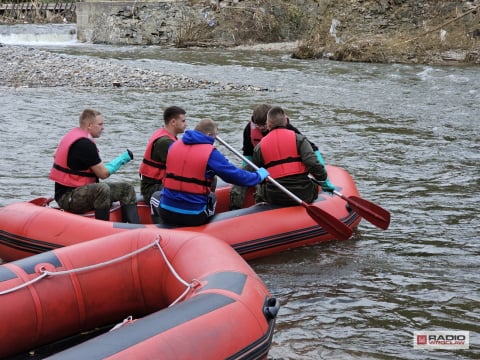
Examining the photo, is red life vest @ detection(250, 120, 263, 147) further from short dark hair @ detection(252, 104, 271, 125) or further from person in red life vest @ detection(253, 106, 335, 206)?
person in red life vest @ detection(253, 106, 335, 206)

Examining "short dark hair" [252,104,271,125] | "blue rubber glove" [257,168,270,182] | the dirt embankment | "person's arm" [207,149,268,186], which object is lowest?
"blue rubber glove" [257,168,270,182]

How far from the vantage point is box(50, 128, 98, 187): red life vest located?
552 centimetres

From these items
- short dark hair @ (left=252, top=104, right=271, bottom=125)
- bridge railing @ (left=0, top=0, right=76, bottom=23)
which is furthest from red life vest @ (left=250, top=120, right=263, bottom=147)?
bridge railing @ (left=0, top=0, right=76, bottom=23)

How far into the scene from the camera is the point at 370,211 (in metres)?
6.05

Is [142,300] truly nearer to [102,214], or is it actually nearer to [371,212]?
[102,214]

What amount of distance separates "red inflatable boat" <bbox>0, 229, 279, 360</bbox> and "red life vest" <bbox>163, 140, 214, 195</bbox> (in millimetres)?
1000

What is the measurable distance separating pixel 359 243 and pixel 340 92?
9326 millimetres

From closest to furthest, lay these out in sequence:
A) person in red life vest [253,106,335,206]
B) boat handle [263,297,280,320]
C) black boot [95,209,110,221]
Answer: boat handle [263,297,280,320]
black boot [95,209,110,221]
person in red life vest [253,106,335,206]

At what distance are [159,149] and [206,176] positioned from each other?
0.78 m

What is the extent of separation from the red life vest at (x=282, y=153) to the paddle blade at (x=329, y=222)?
0.39m

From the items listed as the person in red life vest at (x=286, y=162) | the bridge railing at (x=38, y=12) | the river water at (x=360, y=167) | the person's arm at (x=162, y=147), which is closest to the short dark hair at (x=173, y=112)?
the person's arm at (x=162, y=147)

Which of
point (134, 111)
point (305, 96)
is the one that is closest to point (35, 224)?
point (134, 111)

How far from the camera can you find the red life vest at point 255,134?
263 inches

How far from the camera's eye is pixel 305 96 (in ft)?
47.6
